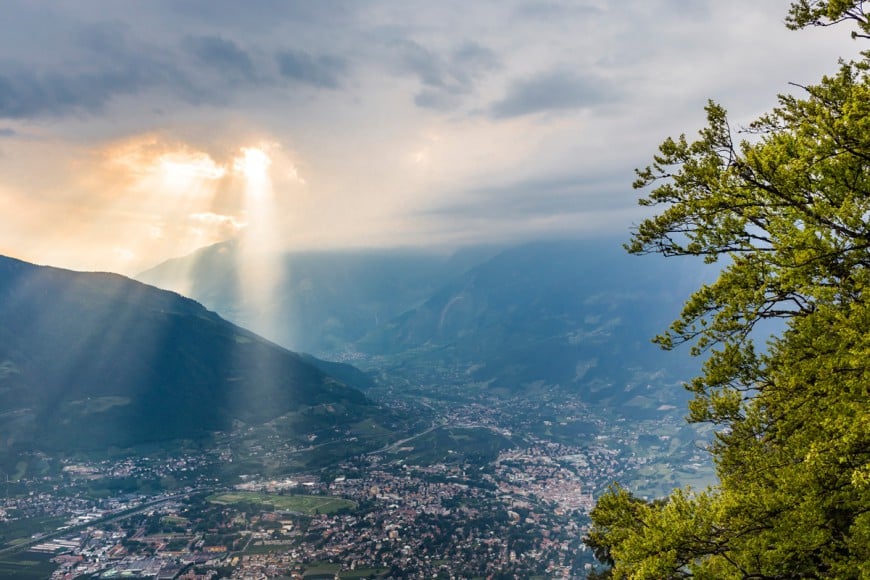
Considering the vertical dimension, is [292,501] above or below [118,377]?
below

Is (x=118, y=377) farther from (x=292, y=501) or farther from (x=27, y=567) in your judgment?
(x=27, y=567)

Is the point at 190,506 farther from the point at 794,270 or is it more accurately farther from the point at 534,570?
the point at 794,270

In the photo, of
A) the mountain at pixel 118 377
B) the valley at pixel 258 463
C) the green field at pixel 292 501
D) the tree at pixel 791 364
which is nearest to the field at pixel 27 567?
the valley at pixel 258 463

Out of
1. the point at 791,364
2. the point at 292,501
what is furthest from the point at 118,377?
the point at 791,364

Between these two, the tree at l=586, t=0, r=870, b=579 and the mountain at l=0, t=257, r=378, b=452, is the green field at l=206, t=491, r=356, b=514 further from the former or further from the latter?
the tree at l=586, t=0, r=870, b=579

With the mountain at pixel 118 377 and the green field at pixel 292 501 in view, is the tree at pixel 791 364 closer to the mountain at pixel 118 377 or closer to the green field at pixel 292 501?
the green field at pixel 292 501

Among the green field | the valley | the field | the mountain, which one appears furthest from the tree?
the mountain
